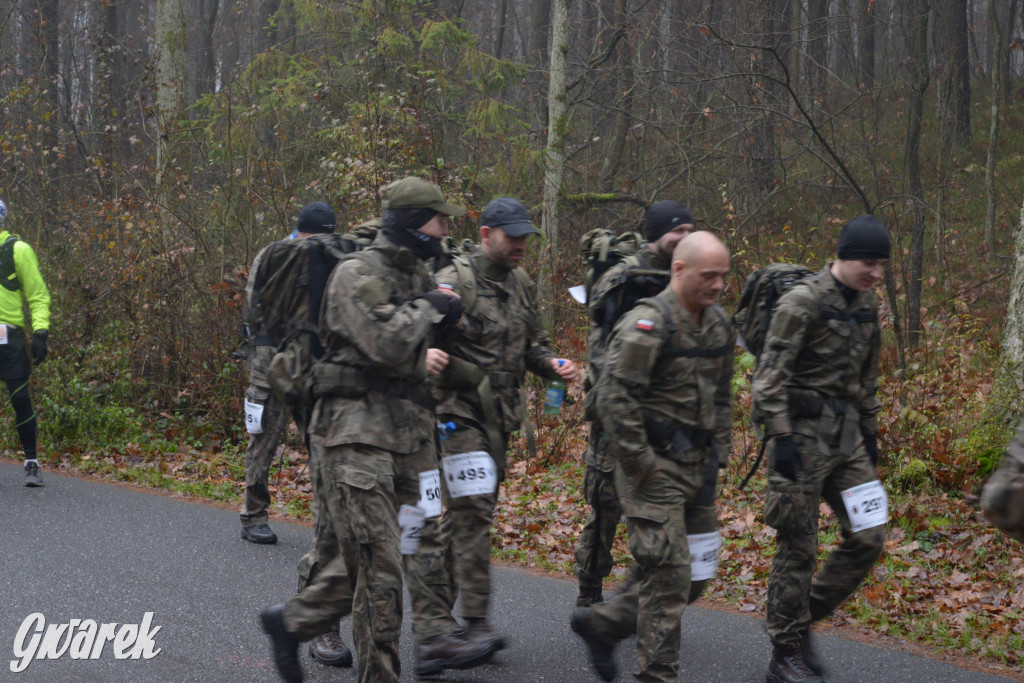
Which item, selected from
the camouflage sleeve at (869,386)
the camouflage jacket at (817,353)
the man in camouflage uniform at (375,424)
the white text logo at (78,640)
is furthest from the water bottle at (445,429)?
the camouflage sleeve at (869,386)

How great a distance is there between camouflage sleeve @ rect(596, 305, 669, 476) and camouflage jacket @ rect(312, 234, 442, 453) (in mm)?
795

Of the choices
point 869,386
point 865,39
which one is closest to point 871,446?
point 869,386

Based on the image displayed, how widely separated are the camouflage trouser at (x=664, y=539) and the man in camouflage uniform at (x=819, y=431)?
508 mm

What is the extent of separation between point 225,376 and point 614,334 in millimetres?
7901

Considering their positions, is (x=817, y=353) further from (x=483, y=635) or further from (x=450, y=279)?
(x=483, y=635)

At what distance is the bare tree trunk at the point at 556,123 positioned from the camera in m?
12.8

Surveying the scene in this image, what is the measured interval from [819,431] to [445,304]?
1.90 m

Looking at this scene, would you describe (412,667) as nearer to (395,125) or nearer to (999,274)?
(395,125)

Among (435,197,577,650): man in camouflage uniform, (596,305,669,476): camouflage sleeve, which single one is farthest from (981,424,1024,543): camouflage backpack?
(435,197,577,650): man in camouflage uniform

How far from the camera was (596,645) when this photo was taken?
16.0 feet

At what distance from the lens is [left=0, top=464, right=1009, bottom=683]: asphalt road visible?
5.21 metres

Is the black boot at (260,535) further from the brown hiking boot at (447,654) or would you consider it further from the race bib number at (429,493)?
the race bib number at (429,493)

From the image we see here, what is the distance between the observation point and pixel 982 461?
8266 mm

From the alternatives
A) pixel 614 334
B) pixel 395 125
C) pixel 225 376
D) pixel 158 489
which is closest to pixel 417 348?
pixel 614 334
